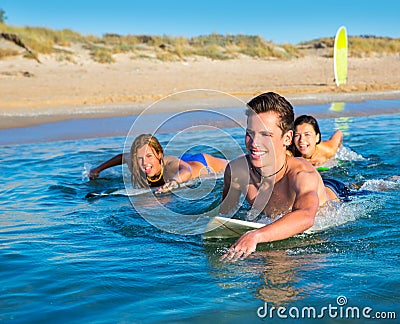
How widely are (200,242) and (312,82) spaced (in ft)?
44.2

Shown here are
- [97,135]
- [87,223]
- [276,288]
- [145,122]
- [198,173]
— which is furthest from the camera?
[97,135]

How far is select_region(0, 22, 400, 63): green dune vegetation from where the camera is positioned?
18438 mm

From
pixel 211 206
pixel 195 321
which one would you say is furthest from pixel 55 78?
pixel 195 321

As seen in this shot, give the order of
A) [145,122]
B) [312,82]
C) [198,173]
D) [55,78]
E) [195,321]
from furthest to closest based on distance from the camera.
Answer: [312,82], [55,78], [145,122], [198,173], [195,321]

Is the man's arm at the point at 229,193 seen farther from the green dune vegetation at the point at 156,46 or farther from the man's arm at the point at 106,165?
the green dune vegetation at the point at 156,46

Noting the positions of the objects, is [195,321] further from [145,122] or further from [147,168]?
[145,122]

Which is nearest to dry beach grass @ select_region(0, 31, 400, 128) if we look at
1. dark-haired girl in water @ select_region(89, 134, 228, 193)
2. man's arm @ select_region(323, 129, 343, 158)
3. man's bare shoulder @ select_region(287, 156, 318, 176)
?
dark-haired girl in water @ select_region(89, 134, 228, 193)

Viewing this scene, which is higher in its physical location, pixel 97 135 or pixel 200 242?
pixel 97 135

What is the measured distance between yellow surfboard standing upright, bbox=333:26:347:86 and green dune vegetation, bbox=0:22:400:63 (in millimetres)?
6208

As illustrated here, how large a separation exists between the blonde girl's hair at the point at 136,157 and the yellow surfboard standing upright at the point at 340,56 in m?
9.92

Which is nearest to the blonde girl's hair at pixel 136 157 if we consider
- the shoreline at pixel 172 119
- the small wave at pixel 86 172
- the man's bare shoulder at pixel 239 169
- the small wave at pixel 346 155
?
the small wave at pixel 86 172

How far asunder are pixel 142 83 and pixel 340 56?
5.28 meters

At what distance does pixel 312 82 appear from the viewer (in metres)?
16.6

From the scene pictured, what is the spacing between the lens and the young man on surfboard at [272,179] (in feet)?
10.9
